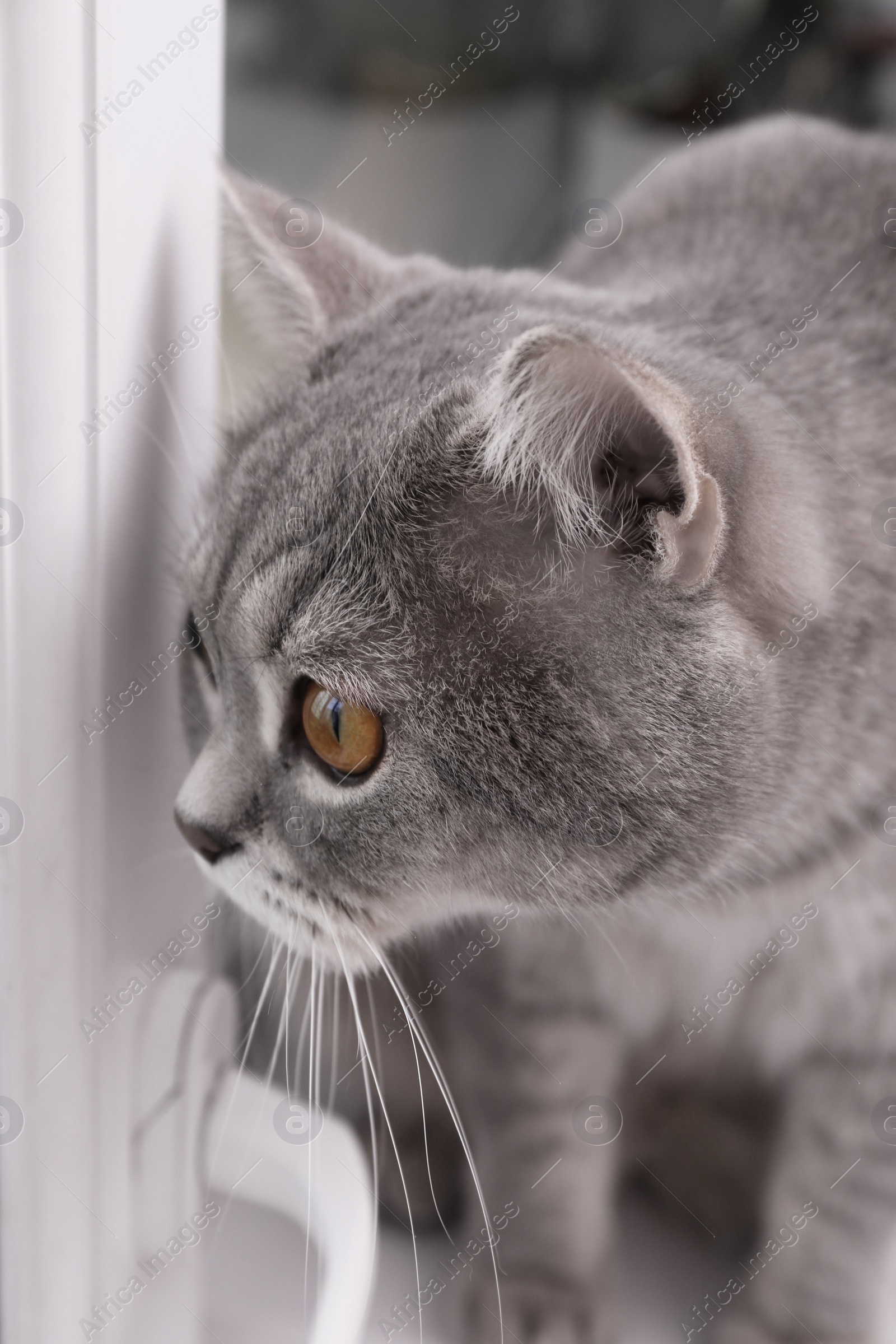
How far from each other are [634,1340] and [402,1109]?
0.75 ft

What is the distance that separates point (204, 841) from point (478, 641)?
7.8 inches

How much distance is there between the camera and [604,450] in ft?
1.52

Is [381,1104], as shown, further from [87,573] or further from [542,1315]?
[87,573]

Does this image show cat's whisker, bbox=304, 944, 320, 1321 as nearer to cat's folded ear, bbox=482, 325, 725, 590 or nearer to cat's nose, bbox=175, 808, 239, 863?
cat's nose, bbox=175, 808, 239, 863

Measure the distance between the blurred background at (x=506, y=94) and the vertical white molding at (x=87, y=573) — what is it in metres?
0.17

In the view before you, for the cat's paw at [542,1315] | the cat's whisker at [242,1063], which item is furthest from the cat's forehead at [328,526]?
the cat's paw at [542,1315]

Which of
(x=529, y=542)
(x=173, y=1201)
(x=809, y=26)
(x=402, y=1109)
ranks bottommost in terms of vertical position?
(x=402, y=1109)

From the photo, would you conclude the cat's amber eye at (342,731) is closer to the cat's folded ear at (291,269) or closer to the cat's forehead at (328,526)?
the cat's forehead at (328,526)

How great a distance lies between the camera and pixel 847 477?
60cm

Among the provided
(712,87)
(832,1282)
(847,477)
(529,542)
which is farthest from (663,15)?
(832,1282)

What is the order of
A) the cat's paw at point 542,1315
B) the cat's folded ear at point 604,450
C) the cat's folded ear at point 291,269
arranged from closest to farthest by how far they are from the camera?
the cat's folded ear at point 604,450
the cat's folded ear at point 291,269
the cat's paw at point 542,1315

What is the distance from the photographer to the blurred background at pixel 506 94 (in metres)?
0.72

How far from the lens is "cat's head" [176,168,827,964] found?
47cm

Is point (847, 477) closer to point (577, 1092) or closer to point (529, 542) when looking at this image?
point (529, 542)
